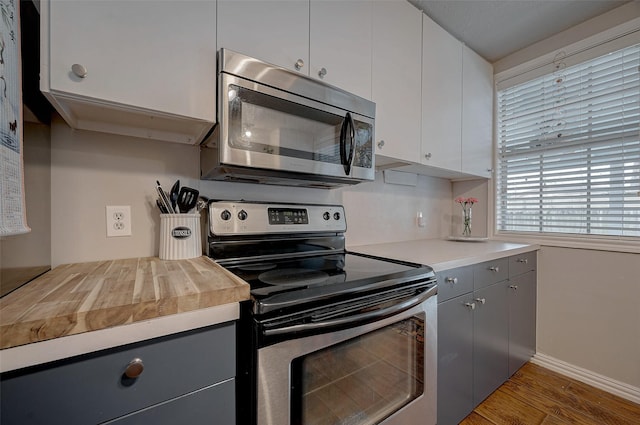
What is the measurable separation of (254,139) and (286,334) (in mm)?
677

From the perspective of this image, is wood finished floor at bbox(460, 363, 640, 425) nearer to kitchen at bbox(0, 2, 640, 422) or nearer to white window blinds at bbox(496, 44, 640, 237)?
kitchen at bbox(0, 2, 640, 422)

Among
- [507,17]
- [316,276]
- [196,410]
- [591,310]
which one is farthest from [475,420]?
[507,17]

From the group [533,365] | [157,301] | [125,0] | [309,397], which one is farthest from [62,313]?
[533,365]

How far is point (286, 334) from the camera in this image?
729 millimetres

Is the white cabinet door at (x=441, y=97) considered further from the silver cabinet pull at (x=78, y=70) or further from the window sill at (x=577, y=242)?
the silver cabinet pull at (x=78, y=70)

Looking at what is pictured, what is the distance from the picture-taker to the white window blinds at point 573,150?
5.60ft

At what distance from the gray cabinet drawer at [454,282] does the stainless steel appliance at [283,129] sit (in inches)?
23.9

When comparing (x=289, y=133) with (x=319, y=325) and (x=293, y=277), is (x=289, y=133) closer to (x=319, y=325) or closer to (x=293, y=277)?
(x=293, y=277)

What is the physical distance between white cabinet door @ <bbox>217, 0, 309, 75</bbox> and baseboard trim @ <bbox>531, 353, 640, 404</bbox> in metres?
2.58

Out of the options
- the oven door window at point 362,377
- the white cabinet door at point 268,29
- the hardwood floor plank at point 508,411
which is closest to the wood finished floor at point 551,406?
the hardwood floor plank at point 508,411

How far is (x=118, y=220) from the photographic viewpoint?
1062 millimetres

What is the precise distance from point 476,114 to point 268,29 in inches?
69.6

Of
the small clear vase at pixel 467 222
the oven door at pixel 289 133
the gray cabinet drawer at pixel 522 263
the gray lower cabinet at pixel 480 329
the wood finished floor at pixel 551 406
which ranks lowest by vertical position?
the wood finished floor at pixel 551 406

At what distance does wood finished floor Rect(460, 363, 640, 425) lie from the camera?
147 cm
